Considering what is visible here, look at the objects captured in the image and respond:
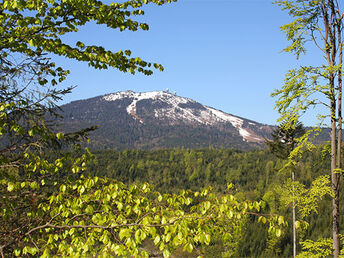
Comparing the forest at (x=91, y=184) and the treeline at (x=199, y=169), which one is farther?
the treeline at (x=199, y=169)

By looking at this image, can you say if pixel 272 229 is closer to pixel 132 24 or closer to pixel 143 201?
pixel 143 201

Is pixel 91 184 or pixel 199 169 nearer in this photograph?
pixel 91 184

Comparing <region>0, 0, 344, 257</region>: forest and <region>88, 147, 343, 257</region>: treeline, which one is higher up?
<region>0, 0, 344, 257</region>: forest

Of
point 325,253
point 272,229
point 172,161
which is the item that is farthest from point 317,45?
point 172,161

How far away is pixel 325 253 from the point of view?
9.05m

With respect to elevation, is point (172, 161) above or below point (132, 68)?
below

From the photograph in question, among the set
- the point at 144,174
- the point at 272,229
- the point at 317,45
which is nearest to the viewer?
the point at 272,229

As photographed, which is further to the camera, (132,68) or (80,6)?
(132,68)

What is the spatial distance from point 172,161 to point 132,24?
150 meters

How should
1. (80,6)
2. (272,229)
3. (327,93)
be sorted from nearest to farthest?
(272,229), (80,6), (327,93)

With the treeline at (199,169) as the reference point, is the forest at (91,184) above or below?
above

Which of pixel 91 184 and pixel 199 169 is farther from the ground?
pixel 91 184

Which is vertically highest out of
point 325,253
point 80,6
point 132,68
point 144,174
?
point 80,6

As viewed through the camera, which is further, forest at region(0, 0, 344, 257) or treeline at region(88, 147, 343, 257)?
treeline at region(88, 147, 343, 257)
